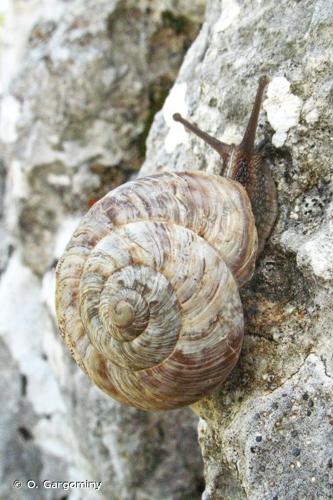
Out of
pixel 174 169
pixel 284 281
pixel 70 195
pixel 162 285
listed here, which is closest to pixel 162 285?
pixel 162 285

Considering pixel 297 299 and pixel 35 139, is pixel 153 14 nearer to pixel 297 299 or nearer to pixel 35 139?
pixel 35 139

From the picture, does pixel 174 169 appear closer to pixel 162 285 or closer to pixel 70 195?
pixel 162 285

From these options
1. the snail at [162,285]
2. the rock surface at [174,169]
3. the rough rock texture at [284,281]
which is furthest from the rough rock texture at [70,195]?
the snail at [162,285]

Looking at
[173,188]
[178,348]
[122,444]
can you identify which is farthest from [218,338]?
[122,444]

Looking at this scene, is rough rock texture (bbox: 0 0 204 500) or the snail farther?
rough rock texture (bbox: 0 0 204 500)

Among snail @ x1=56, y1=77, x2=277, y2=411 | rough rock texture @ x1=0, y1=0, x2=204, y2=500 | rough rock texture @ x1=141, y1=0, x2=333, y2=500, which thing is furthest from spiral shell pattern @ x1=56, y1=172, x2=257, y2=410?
rough rock texture @ x1=0, y1=0, x2=204, y2=500

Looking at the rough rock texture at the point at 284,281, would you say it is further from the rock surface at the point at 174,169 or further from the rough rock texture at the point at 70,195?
the rough rock texture at the point at 70,195

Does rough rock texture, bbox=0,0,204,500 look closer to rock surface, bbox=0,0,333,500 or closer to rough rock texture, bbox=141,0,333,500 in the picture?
rock surface, bbox=0,0,333,500
